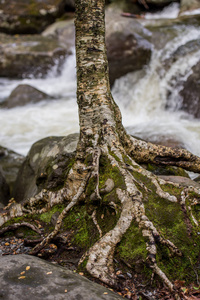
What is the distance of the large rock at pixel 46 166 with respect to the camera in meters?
4.48

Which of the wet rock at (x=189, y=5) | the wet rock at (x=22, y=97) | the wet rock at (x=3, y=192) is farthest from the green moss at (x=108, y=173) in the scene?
the wet rock at (x=189, y=5)

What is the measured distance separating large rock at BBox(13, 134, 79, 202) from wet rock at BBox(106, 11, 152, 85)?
22.5 feet

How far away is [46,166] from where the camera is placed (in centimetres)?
487

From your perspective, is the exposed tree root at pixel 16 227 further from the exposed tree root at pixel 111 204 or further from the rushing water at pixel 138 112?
the rushing water at pixel 138 112

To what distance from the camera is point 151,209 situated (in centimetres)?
319

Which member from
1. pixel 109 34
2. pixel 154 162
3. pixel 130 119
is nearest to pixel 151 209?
pixel 154 162

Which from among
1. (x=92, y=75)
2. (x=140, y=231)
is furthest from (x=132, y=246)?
(x=92, y=75)

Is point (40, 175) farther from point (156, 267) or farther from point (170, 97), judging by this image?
point (170, 97)

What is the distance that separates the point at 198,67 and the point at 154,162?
655cm

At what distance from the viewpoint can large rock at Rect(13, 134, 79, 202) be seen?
4480 millimetres

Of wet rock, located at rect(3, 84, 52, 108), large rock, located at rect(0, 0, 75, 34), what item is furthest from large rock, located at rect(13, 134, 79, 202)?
large rock, located at rect(0, 0, 75, 34)

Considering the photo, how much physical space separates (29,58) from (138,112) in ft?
21.4

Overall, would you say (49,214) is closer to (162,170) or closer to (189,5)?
(162,170)

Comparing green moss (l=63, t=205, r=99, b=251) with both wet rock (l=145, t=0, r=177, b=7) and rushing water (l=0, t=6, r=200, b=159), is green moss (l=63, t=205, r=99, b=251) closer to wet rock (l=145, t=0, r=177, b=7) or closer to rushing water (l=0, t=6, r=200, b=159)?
rushing water (l=0, t=6, r=200, b=159)
